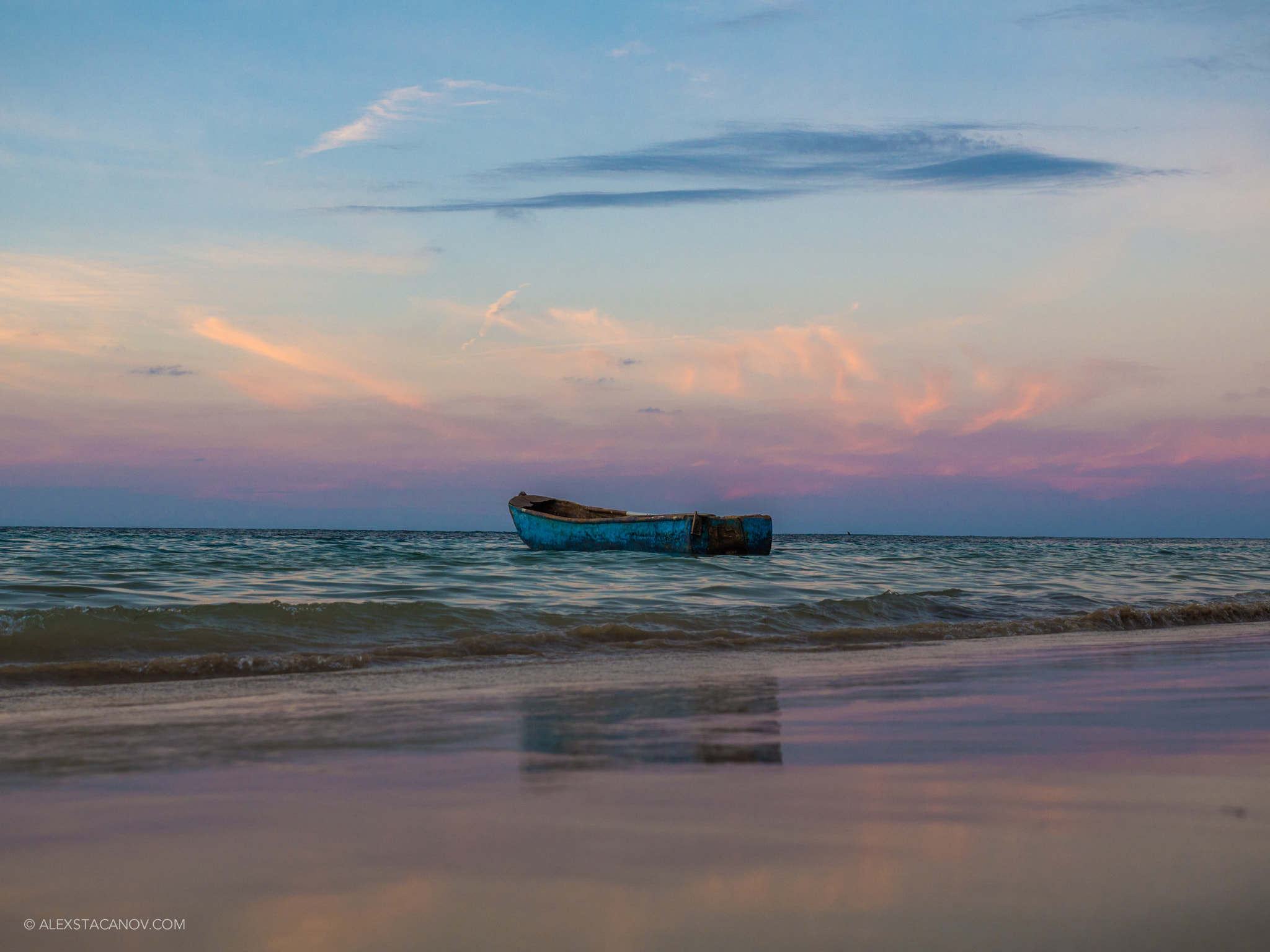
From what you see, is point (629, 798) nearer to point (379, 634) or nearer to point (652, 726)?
point (652, 726)

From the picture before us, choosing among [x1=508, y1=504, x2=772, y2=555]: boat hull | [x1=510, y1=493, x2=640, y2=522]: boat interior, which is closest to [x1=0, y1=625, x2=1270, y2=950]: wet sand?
[x1=508, y1=504, x2=772, y2=555]: boat hull

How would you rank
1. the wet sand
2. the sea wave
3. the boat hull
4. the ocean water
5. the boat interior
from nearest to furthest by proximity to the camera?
the wet sand < the sea wave < the ocean water < the boat hull < the boat interior

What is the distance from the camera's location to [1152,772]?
2.48 metres

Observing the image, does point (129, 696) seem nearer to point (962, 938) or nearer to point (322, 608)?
point (322, 608)

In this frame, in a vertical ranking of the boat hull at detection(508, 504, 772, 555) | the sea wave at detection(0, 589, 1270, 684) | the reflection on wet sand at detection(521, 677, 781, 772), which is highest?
the boat hull at detection(508, 504, 772, 555)

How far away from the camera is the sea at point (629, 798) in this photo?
5.09 feet

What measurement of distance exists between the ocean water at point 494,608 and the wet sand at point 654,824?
2718 mm

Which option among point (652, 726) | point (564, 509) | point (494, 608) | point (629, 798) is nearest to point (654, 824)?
point (629, 798)

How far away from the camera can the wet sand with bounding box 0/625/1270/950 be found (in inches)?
60.4

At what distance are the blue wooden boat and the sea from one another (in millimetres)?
11786

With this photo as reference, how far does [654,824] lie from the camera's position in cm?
207

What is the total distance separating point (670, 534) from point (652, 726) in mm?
15204

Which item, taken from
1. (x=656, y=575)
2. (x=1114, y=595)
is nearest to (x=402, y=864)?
(x=656, y=575)

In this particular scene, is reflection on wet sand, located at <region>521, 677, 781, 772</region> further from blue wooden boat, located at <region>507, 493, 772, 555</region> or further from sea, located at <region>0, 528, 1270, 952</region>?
blue wooden boat, located at <region>507, 493, 772, 555</region>
